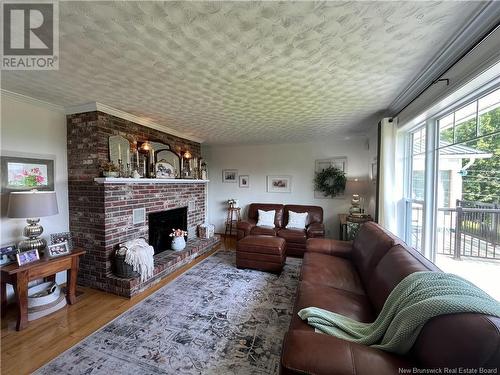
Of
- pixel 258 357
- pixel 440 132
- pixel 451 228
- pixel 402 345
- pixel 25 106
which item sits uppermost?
pixel 25 106

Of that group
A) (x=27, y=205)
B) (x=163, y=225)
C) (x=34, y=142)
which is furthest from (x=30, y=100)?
(x=163, y=225)

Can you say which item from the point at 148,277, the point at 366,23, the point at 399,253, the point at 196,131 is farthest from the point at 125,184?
the point at 399,253

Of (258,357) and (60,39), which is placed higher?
(60,39)

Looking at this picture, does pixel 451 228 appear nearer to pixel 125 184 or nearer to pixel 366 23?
pixel 366 23

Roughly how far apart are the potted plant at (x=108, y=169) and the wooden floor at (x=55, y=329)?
1492mm

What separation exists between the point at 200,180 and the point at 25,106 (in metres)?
2.66

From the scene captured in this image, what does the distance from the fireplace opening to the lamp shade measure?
130 cm

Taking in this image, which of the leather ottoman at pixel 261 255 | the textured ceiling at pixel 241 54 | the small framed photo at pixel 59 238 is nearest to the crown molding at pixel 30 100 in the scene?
the textured ceiling at pixel 241 54

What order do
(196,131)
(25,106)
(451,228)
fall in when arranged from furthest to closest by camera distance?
(196,131) < (25,106) < (451,228)

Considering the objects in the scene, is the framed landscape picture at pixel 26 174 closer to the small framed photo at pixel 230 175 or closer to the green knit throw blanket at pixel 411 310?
the green knit throw blanket at pixel 411 310

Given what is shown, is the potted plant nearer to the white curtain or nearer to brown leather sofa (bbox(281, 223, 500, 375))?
brown leather sofa (bbox(281, 223, 500, 375))

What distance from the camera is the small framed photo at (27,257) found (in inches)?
77.7

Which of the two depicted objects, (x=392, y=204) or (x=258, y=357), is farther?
(x=392, y=204)

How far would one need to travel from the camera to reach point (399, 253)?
1.70 meters
